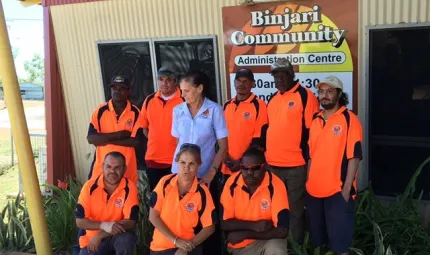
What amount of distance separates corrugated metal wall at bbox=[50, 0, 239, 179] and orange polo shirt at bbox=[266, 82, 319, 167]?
158cm

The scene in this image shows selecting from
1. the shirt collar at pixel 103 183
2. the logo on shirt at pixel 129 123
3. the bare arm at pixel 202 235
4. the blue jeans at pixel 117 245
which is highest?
the logo on shirt at pixel 129 123

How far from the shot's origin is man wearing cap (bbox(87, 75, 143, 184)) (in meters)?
4.49

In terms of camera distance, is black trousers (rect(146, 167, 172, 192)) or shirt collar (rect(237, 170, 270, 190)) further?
black trousers (rect(146, 167, 172, 192))

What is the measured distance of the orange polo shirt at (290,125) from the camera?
4.15m

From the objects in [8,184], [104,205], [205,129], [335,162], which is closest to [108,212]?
[104,205]

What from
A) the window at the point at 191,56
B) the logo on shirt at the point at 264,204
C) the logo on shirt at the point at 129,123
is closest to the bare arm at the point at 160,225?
the logo on shirt at the point at 264,204

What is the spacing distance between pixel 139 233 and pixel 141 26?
9.05ft

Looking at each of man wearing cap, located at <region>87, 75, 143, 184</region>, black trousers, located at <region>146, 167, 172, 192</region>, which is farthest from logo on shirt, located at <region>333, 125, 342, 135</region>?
man wearing cap, located at <region>87, 75, 143, 184</region>

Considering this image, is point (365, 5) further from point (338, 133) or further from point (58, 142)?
point (58, 142)

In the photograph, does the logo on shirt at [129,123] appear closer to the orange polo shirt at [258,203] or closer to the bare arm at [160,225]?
the bare arm at [160,225]

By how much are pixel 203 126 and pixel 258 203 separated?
2.60 feet

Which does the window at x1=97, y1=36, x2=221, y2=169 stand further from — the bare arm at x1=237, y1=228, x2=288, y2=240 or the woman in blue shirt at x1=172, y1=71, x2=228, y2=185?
the bare arm at x1=237, y1=228, x2=288, y2=240

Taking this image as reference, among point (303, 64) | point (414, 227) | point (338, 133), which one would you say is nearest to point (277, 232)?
point (338, 133)

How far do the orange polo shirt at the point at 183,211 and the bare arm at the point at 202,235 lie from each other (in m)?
0.03
